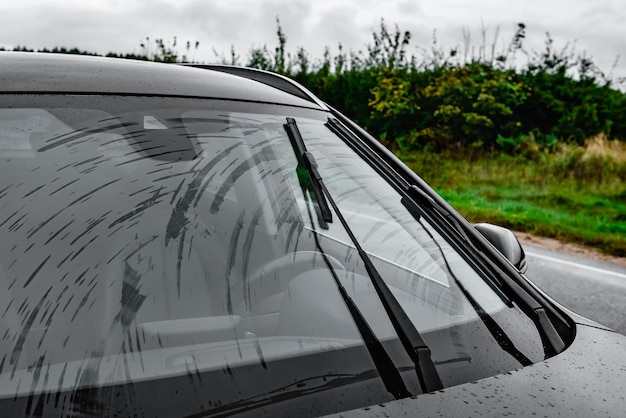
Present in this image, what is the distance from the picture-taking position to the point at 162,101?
167 centimetres

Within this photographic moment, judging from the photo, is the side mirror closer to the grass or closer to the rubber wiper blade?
the rubber wiper blade

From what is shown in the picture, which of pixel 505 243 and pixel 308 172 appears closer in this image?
pixel 308 172

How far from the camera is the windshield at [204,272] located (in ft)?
4.06

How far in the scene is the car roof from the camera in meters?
1.54

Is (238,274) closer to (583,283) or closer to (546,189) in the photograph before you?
(583,283)

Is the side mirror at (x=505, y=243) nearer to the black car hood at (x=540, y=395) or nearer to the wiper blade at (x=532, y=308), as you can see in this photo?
the wiper blade at (x=532, y=308)

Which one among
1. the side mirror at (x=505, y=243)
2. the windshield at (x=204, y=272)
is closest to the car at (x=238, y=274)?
the windshield at (x=204, y=272)

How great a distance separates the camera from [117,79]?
1651 millimetres

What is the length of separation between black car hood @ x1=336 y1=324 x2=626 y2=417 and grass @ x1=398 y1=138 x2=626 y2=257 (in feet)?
24.7

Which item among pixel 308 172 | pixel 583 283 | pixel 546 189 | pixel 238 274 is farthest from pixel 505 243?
pixel 546 189

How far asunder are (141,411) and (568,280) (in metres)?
5.94

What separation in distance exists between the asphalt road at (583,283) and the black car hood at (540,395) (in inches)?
133

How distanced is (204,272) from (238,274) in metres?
0.09

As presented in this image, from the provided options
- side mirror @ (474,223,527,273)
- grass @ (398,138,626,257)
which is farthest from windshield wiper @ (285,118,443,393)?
grass @ (398,138,626,257)
